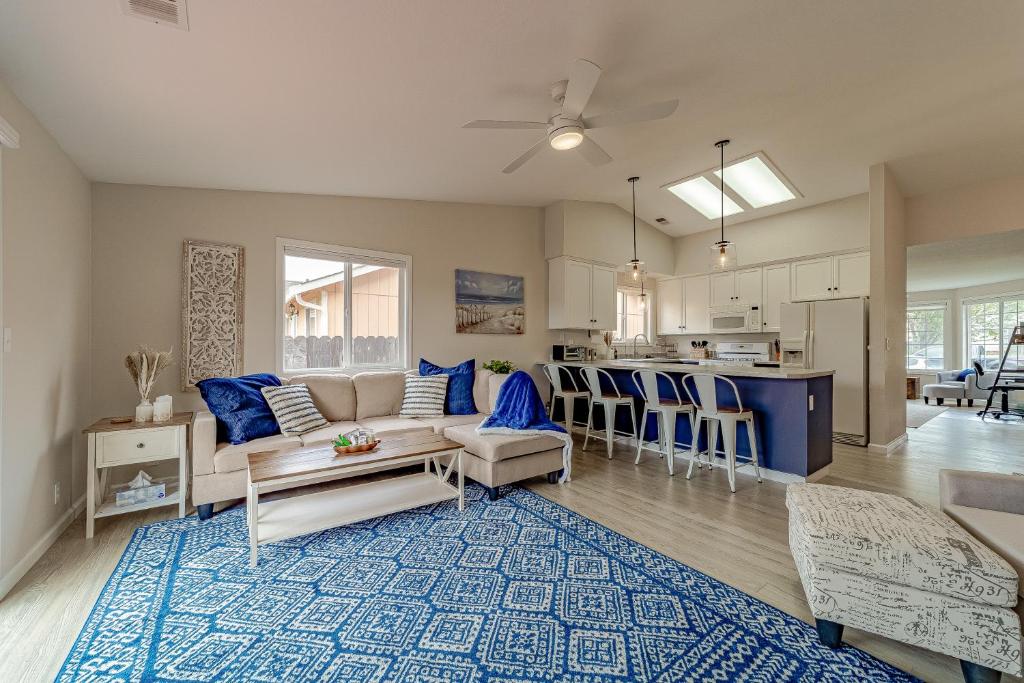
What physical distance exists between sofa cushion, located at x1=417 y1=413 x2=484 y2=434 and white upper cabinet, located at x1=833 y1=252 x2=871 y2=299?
16.0 feet

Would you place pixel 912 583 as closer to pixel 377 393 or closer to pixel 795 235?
pixel 377 393

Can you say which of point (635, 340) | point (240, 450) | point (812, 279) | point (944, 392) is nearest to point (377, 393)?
point (240, 450)

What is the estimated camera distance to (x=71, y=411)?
9.59ft

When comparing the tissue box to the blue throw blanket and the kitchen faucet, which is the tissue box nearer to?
the blue throw blanket

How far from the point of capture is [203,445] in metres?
2.88

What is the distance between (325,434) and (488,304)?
2650 mm

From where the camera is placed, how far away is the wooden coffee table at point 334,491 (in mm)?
2354

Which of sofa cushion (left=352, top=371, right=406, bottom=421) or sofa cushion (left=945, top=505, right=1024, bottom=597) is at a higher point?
sofa cushion (left=352, top=371, right=406, bottom=421)

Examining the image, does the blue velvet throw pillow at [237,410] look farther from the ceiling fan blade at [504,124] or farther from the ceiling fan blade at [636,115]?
the ceiling fan blade at [636,115]

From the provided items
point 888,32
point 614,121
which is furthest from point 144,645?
point 888,32

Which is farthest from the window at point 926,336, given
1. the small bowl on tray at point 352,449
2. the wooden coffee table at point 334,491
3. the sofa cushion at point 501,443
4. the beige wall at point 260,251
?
the small bowl on tray at point 352,449

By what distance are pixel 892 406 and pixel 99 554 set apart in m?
6.93

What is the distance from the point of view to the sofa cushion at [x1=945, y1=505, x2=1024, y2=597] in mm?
1466

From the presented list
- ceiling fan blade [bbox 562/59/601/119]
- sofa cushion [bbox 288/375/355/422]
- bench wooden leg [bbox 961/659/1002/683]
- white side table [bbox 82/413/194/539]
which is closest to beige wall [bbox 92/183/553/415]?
sofa cushion [bbox 288/375/355/422]
